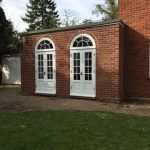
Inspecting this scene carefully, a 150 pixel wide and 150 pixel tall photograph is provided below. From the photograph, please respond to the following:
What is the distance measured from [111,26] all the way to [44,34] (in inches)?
151

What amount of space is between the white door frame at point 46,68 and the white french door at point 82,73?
3.76 feet

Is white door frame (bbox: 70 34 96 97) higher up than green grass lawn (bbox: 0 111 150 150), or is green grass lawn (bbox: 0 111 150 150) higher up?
white door frame (bbox: 70 34 96 97)

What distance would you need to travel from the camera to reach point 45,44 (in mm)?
16266

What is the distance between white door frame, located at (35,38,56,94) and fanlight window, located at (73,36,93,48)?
1.38 metres

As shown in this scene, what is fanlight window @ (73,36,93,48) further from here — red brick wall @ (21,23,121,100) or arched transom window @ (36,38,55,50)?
arched transom window @ (36,38,55,50)

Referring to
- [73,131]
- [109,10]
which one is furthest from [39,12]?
[73,131]

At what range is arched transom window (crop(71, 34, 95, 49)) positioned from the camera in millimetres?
14664

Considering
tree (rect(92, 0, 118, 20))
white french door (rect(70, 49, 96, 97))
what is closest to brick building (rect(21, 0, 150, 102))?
white french door (rect(70, 49, 96, 97))

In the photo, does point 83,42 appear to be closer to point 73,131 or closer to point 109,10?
point 73,131

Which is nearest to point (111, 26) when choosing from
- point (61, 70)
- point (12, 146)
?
point (61, 70)

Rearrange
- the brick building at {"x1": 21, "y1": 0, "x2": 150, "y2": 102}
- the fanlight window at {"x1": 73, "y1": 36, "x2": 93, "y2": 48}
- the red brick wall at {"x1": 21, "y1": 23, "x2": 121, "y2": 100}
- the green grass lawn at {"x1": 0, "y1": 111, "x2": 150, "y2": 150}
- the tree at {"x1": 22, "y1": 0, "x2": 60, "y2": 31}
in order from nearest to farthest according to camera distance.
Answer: the green grass lawn at {"x1": 0, "y1": 111, "x2": 150, "y2": 150}
the red brick wall at {"x1": 21, "y1": 23, "x2": 121, "y2": 100}
the brick building at {"x1": 21, "y1": 0, "x2": 150, "y2": 102}
the fanlight window at {"x1": 73, "y1": 36, "x2": 93, "y2": 48}
the tree at {"x1": 22, "y1": 0, "x2": 60, "y2": 31}

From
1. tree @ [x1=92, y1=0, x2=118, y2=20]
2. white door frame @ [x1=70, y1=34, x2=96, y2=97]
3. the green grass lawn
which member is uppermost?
tree @ [x1=92, y1=0, x2=118, y2=20]

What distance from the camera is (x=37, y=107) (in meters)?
12.4

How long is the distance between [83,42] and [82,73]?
4.74 ft
